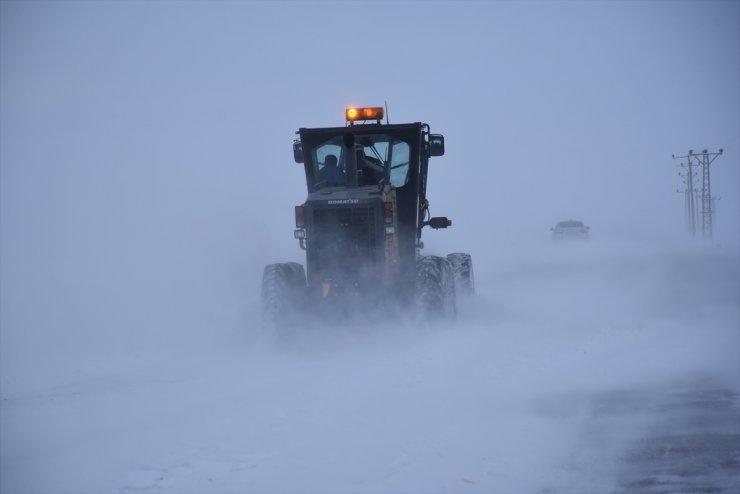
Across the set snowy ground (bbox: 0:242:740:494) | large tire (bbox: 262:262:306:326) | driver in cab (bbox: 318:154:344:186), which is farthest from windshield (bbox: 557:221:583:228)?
large tire (bbox: 262:262:306:326)

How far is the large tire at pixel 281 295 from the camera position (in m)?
11.4

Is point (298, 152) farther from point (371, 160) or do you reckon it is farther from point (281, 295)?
point (281, 295)

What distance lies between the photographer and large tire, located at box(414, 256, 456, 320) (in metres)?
11.4

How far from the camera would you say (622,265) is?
24766mm

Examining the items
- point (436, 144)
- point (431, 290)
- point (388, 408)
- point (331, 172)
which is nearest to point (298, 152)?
point (331, 172)

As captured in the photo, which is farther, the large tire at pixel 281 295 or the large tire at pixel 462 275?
the large tire at pixel 462 275

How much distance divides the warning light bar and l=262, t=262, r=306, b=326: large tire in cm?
242

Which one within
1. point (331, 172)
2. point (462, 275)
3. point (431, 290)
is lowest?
point (462, 275)

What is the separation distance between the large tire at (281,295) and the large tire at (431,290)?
5.62ft

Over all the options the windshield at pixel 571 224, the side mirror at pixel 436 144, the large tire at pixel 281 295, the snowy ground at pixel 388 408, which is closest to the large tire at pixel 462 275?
the snowy ground at pixel 388 408

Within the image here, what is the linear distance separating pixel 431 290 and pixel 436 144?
8.52ft

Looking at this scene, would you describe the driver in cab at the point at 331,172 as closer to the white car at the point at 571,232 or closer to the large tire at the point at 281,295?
the large tire at the point at 281,295

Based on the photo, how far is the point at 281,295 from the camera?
455 inches

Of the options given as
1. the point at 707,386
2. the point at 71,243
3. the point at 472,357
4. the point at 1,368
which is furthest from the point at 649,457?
the point at 71,243
